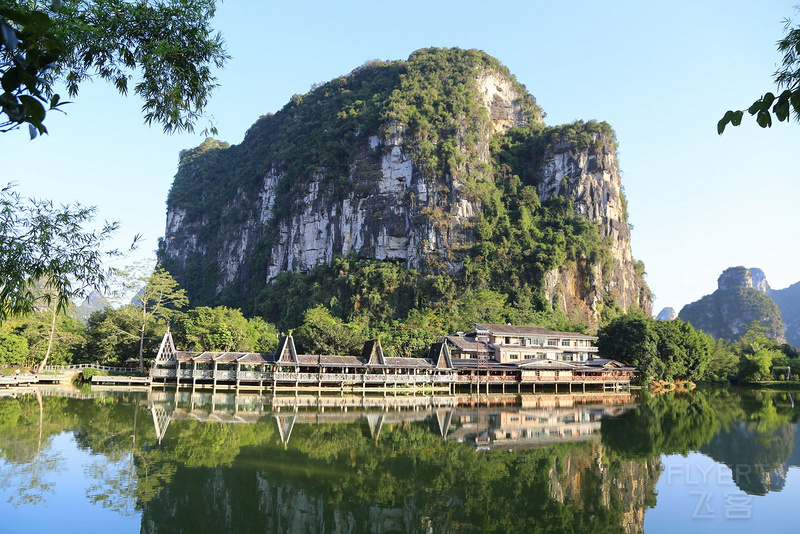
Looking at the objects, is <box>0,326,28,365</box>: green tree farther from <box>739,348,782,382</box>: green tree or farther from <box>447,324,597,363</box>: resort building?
<box>739,348,782,382</box>: green tree

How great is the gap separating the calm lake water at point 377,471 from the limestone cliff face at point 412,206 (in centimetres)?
4239

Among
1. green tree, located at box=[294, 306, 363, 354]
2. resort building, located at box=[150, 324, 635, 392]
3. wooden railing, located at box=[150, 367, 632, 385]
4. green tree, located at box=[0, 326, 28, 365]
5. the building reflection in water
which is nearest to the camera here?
the building reflection in water

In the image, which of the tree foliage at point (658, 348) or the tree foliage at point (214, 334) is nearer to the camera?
the tree foliage at point (214, 334)

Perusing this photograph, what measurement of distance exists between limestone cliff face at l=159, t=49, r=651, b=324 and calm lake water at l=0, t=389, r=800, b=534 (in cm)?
4239

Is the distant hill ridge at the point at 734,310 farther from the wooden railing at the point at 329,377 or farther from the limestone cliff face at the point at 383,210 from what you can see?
the wooden railing at the point at 329,377

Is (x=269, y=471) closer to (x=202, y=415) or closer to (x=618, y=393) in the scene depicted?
(x=202, y=415)

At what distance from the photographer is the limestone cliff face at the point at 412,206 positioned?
231 feet

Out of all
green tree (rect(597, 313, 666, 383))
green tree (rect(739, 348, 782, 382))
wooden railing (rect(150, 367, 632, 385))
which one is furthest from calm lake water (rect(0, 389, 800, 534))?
green tree (rect(739, 348, 782, 382))

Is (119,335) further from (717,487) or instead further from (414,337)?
(717,487)

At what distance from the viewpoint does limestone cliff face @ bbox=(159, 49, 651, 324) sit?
2768 inches

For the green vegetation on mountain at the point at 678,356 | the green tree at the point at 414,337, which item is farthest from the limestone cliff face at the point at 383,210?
the green vegetation on mountain at the point at 678,356

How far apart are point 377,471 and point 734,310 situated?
135 metres

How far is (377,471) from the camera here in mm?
15312

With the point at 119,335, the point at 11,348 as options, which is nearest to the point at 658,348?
the point at 119,335
